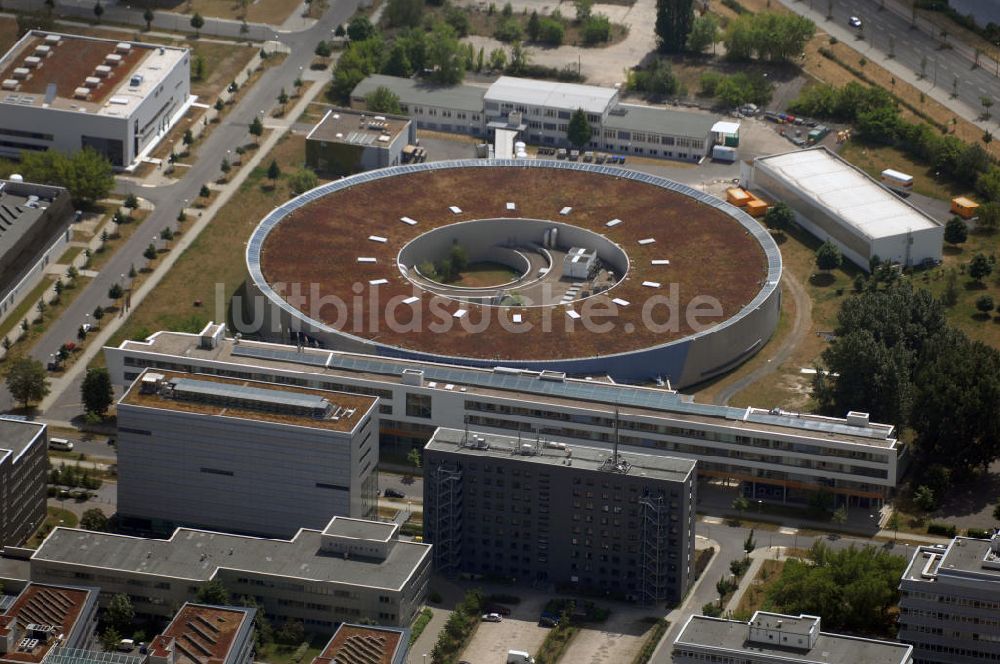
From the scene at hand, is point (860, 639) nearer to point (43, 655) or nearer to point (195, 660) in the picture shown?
point (195, 660)

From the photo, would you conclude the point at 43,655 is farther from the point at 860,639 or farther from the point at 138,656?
the point at 860,639

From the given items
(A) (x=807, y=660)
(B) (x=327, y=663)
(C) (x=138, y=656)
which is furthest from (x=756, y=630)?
(C) (x=138, y=656)

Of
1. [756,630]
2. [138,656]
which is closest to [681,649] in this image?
[756,630]

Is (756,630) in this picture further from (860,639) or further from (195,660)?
(195,660)

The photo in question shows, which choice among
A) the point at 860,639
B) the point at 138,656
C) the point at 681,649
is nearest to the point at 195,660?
the point at 138,656
